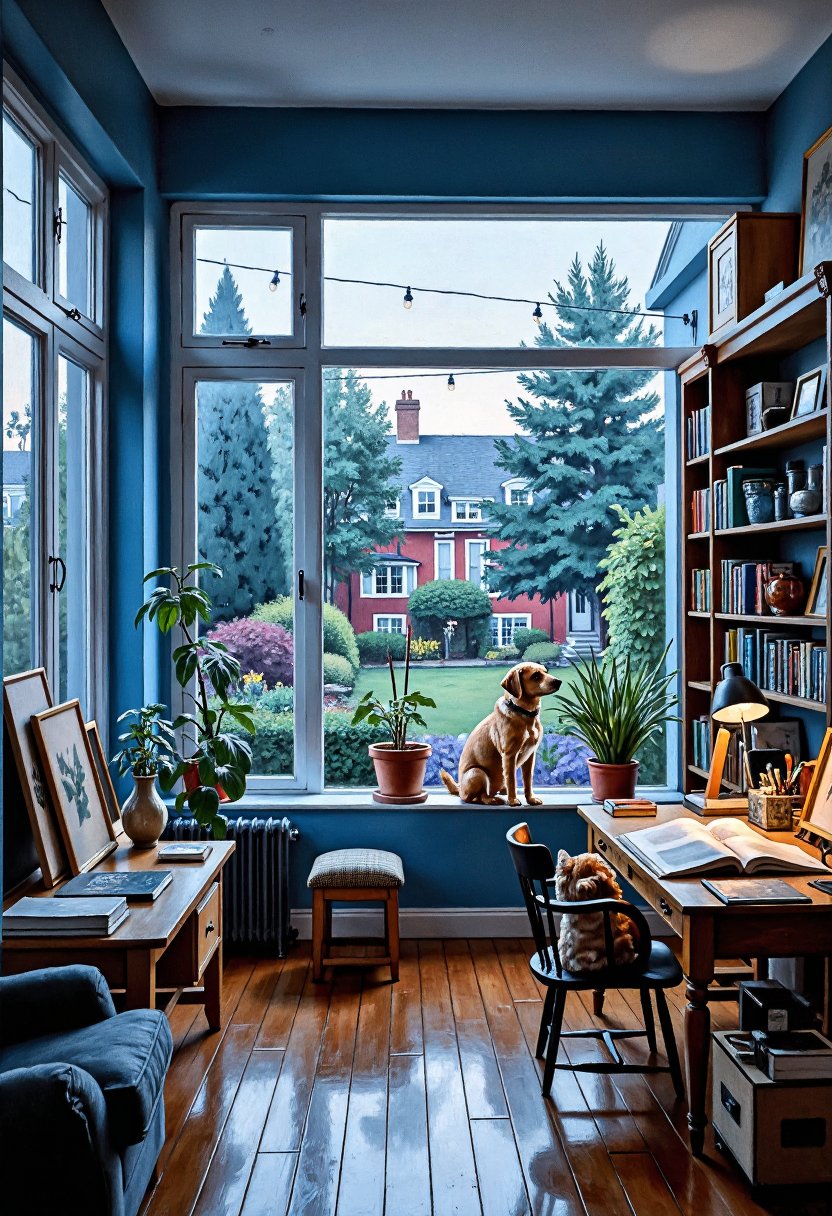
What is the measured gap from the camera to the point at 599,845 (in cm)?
352

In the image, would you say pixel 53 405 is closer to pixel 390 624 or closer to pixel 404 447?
pixel 404 447

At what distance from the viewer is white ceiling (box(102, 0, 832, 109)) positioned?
140 inches

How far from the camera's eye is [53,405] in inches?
134

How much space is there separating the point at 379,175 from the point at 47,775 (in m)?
2.93

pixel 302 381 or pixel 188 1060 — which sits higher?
pixel 302 381

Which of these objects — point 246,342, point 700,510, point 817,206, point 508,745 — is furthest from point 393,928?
point 817,206

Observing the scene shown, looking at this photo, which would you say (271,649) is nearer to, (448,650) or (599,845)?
(448,650)

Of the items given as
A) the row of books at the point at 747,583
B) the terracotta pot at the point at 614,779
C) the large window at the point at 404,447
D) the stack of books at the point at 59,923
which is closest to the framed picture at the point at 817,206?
the large window at the point at 404,447

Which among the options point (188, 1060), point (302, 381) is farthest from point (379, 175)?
point (188, 1060)

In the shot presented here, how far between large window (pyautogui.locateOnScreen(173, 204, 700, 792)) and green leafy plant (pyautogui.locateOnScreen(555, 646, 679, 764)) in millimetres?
152

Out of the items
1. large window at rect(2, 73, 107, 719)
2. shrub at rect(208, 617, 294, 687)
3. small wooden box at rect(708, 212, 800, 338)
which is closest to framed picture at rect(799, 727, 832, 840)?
small wooden box at rect(708, 212, 800, 338)

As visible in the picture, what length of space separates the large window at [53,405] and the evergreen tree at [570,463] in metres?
1.83

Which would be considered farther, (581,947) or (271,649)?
(271,649)

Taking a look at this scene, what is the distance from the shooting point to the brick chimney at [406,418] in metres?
4.58
